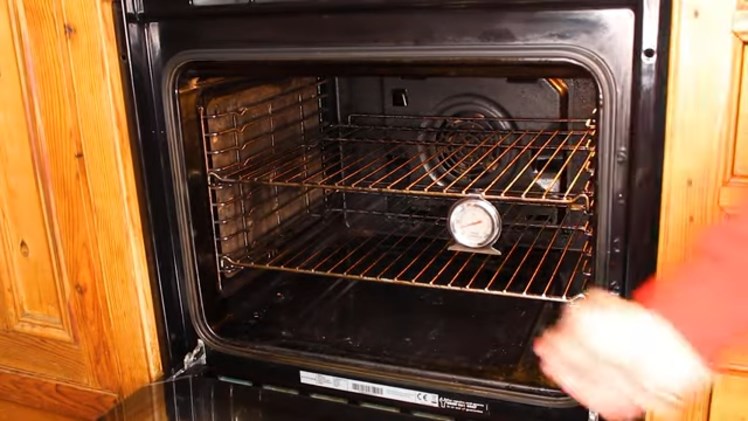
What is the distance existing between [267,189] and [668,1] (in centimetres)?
85

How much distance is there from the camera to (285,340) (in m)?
1.30

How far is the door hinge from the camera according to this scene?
130 cm

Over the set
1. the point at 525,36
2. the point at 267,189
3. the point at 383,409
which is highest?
the point at 525,36

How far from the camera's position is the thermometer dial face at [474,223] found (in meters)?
1.18

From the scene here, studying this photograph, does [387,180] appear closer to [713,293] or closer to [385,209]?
[385,209]

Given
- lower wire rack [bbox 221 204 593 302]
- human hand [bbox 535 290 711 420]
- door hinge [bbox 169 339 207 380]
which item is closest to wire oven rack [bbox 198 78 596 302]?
lower wire rack [bbox 221 204 593 302]

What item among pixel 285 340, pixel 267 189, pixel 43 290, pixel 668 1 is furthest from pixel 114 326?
pixel 668 1

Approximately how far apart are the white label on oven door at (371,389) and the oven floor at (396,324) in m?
0.04

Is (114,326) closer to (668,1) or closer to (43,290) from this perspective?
(43,290)

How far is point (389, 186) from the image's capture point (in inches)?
54.0

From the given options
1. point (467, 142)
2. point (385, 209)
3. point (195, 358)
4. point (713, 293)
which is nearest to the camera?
point (713, 293)

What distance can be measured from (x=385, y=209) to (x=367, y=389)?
0.55 metres

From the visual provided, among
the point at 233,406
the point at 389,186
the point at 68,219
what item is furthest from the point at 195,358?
the point at 389,186

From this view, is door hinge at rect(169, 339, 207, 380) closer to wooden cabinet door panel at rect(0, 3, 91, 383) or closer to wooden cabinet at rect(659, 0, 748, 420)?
wooden cabinet door panel at rect(0, 3, 91, 383)
